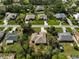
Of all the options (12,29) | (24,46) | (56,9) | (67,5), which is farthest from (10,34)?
(67,5)

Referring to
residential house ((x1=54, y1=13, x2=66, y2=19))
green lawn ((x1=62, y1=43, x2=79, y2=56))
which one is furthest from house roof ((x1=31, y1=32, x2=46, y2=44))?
residential house ((x1=54, y1=13, x2=66, y2=19))

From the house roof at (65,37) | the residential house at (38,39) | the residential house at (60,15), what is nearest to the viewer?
the residential house at (38,39)

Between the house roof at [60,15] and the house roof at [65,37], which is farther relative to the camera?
the house roof at [60,15]

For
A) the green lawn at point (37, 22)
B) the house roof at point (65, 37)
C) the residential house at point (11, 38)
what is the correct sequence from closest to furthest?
the residential house at point (11, 38) < the house roof at point (65, 37) < the green lawn at point (37, 22)

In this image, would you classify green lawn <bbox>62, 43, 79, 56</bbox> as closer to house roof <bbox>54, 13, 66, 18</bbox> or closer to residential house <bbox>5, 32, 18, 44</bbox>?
residential house <bbox>5, 32, 18, 44</bbox>

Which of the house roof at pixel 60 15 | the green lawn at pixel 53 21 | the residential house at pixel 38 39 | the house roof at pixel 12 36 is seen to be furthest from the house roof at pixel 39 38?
the house roof at pixel 60 15

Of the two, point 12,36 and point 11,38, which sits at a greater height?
point 12,36

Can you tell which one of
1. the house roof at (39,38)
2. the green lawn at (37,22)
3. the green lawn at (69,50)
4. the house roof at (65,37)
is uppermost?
the house roof at (39,38)

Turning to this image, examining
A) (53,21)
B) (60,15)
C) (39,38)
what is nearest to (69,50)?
(39,38)

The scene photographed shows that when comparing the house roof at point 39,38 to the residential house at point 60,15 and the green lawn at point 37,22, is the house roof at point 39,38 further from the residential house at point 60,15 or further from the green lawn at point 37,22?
the residential house at point 60,15

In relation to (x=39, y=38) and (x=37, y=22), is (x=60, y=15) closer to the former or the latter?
(x=37, y=22)

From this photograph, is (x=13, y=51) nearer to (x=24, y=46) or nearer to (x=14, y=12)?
(x=24, y=46)
